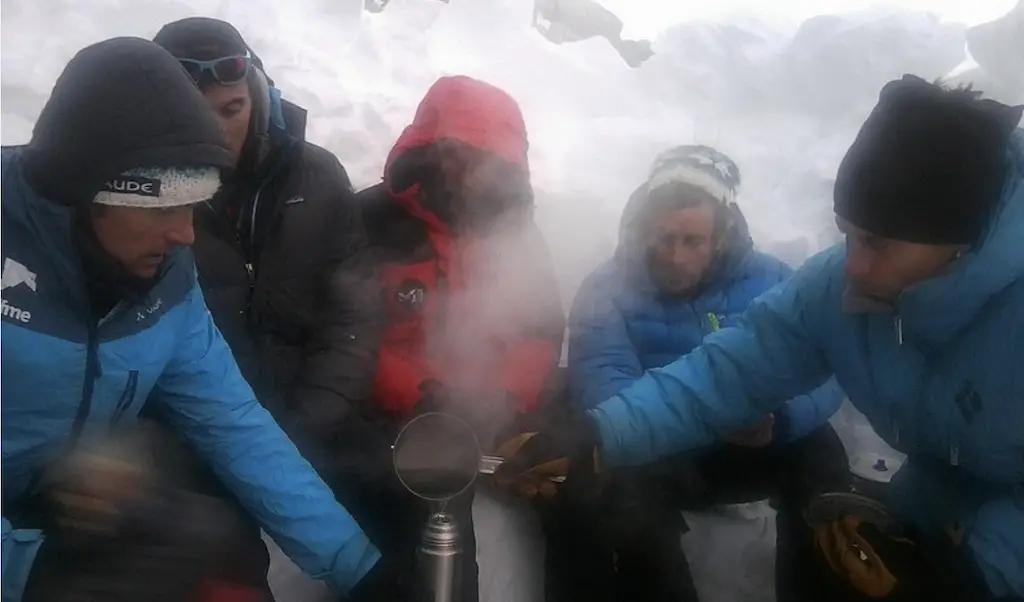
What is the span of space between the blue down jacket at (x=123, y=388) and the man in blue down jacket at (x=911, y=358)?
1.24 feet

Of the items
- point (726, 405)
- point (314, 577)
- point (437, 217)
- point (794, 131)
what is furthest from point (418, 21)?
point (314, 577)

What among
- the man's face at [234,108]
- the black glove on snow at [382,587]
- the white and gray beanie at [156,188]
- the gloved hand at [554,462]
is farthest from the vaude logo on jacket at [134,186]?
the gloved hand at [554,462]

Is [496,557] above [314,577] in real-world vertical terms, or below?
below

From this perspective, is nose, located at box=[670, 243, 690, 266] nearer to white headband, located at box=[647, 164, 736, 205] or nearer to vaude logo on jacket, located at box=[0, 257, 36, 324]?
white headband, located at box=[647, 164, 736, 205]

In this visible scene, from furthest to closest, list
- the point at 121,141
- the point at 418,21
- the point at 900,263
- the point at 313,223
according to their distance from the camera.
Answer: the point at 418,21 < the point at 313,223 < the point at 900,263 < the point at 121,141

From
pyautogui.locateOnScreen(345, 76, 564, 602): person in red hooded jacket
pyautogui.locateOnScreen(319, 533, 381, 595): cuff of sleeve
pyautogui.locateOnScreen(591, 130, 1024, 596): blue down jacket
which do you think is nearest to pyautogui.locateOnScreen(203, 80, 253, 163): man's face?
pyautogui.locateOnScreen(345, 76, 564, 602): person in red hooded jacket

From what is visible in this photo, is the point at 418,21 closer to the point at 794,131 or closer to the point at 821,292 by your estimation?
the point at 794,131

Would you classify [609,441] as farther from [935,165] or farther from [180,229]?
[180,229]

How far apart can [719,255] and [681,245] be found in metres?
0.10

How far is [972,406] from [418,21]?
1751 mm

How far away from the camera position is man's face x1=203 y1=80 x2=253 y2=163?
1.47m

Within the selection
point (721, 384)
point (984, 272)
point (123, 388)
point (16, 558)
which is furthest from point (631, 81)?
point (16, 558)

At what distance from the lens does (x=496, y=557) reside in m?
1.51

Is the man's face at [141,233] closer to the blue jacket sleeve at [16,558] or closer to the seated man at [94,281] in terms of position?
the seated man at [94,281]
